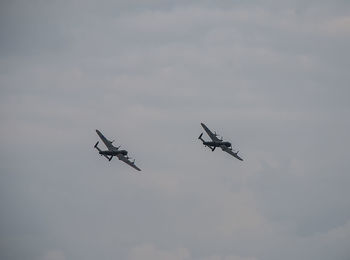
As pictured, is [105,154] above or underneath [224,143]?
underneath

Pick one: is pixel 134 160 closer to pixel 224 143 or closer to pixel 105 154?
pixel 105 154

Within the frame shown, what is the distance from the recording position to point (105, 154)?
19612 centimetres

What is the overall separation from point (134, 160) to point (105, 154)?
32.1 feet

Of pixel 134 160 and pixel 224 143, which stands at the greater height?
pixel 224 143

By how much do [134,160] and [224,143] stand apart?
101 feet

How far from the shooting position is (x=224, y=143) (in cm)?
19938

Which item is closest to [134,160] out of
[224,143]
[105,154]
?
[105,154]

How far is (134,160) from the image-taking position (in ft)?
644

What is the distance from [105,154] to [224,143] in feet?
131
